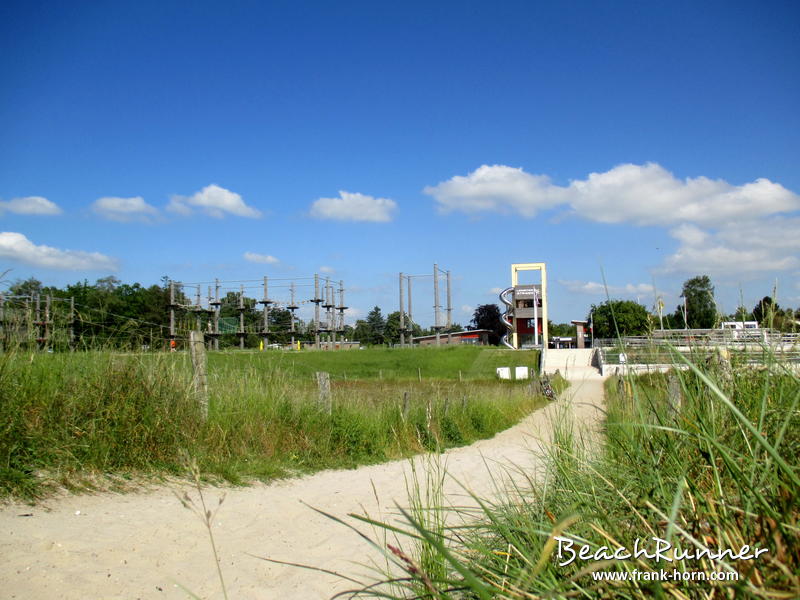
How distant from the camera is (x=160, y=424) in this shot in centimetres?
604

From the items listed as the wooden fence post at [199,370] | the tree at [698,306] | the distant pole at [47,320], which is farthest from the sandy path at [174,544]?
the distant pole at [47,320]

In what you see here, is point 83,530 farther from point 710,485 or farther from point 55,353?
point 710,485

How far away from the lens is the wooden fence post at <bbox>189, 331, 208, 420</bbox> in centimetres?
670

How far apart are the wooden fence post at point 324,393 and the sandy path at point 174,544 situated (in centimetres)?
243

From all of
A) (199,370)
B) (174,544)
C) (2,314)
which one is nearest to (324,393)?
(199,370)

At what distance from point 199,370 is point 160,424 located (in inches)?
41.5

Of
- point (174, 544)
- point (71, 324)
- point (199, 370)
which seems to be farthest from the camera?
point (199, 370)

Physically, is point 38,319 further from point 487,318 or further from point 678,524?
point 487,318

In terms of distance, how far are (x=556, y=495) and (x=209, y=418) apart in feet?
16.6

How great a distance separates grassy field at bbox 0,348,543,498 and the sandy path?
0.48 m

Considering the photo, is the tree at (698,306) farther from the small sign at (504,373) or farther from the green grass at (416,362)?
the green grass at (416,362)

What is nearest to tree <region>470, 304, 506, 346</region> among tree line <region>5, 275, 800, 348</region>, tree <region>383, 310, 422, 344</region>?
tree line <region>5, 275, 800, 348</region>

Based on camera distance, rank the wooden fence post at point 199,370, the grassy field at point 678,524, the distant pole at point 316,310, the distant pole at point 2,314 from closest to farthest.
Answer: the grassy field at point 678,524
the distant pole at point 2,314
the wooden fence post at point 199,370
the distant pole at point 316,310

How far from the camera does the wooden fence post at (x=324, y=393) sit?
8227mm
